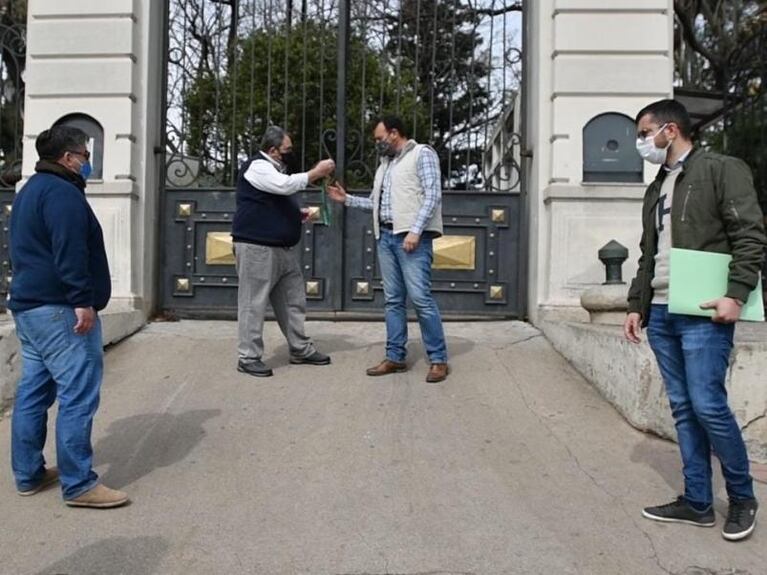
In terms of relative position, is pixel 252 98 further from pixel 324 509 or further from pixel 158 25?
pixel 324 509

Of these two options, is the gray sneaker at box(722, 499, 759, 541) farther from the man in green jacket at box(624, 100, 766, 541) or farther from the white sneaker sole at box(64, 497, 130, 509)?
the white sneaker sole at box(64, 497, 130, 509)

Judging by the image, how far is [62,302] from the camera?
3648 millimetres

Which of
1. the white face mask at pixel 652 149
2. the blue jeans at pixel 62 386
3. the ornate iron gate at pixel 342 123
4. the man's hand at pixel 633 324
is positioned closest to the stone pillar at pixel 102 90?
the ornate iron gate at pixel 342 123

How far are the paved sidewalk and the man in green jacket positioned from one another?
23cm

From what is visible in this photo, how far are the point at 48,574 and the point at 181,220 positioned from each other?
4824mm

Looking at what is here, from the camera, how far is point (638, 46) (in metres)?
6.84

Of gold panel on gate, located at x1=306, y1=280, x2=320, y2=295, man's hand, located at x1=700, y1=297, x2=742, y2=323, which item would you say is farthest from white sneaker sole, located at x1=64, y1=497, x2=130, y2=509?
gold panel on gate, located at x1=306, y1=280, x2=320, y2=295

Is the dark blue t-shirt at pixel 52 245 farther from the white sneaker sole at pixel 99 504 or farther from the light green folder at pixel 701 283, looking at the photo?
the light green folder at pixel 701 283

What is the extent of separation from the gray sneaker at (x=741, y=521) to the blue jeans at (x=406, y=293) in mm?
2476

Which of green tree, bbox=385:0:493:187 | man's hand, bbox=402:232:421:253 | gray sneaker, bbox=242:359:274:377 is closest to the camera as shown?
man's hand, bbox=402:232:421:253

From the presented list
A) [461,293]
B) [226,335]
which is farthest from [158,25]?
[461,293]

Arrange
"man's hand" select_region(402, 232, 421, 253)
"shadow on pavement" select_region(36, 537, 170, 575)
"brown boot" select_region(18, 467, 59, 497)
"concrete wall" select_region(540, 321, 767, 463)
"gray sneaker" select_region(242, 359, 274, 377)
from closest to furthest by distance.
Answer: "shadow on pavement" select_region(36, 537, 170, 575) → "brown boot" select_region(18, 467, 59, 497) → "concrete wall" select_region(540, 321, 767, 463) → "man's hand" select_region(402, 232, 421, 253) → "gray sneaker" select_region(242, 359, 274, 377)

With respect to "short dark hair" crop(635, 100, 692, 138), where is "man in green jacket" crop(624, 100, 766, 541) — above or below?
below

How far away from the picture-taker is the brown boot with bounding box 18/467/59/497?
12.8ft
